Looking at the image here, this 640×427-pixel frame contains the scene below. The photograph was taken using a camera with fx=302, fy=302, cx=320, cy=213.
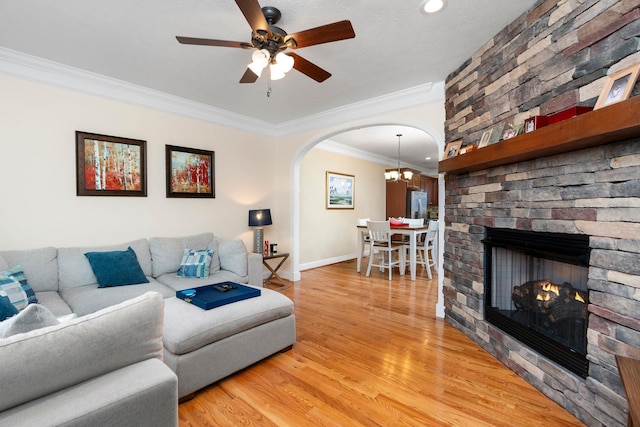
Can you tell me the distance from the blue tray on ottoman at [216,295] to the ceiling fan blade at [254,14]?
1927 mm

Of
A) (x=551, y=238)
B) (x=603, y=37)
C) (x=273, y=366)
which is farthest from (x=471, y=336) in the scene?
(x=603, y=37)

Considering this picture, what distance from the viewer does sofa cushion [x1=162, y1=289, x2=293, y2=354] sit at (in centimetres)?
194

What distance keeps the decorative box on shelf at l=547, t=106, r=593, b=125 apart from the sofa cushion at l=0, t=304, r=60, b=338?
8.60 feet

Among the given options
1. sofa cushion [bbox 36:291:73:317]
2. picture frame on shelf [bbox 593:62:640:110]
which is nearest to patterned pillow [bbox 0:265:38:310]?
sofa cushion [bbox 36:291:73:317]

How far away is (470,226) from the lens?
9.09ft

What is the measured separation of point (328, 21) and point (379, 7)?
397 mm

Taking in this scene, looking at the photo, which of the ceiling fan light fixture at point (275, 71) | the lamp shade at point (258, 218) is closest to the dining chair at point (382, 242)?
the lamp shade at point (258, 218)

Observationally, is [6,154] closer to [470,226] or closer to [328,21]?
[328,21]

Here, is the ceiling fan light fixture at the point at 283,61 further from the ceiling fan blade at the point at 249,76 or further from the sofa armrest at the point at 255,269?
the sofa armrest at the point at 255,269

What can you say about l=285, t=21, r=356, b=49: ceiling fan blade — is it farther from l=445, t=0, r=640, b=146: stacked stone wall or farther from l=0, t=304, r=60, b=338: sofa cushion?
l=0, t=304, r=60, b=338: sofa cushion

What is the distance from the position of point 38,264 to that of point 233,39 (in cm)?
264

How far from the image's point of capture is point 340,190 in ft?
21.7

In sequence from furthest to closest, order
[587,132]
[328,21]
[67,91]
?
1. [67,91]
2. [328,21]
3. [587,132]

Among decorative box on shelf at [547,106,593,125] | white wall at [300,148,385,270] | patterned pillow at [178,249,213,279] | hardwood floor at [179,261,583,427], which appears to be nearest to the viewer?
decorative box on shelf at [547,106,593,125]
